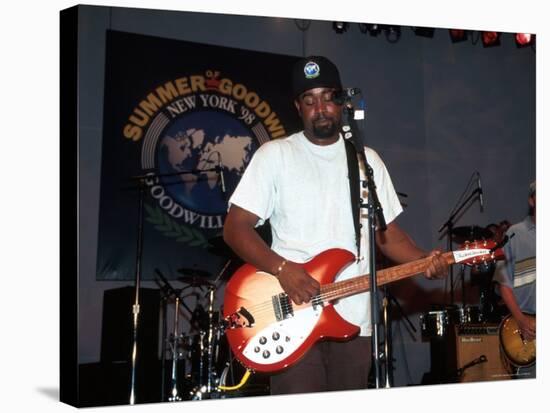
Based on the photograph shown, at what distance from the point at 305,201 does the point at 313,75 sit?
77 cm

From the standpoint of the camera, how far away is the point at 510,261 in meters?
5.86

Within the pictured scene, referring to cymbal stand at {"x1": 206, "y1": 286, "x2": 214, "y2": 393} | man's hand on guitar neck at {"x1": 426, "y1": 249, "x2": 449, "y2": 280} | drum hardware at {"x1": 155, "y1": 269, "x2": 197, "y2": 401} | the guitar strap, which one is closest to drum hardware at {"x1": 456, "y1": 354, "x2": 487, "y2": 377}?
man's hand on guitar neck at {"x1": 426, "y1": 249, "x2": 449, "y2": 280}

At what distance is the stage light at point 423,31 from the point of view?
577 centimetres

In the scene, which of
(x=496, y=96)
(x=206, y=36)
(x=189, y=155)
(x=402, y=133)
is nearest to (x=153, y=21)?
(x=206, y=36)

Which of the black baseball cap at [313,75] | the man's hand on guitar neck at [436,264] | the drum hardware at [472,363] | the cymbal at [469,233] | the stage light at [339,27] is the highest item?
the stage light at [339,27]

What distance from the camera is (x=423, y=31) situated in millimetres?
5781

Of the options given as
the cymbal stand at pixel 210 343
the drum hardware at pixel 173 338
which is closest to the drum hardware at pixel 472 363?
the cymbal stand at pixel 210 343

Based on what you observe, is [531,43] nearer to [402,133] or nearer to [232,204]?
[402,133]

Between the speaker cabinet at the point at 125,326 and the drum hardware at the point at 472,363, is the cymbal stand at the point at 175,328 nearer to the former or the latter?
Result: the speaker cabinet at the point at 125,326

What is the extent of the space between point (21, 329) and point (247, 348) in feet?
4.09

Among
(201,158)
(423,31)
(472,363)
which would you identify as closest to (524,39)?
(423,31)

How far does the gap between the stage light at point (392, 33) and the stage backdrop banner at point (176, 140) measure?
84cm

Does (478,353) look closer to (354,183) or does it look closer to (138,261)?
(354,183)

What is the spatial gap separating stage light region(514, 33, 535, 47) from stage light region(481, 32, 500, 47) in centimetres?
16
